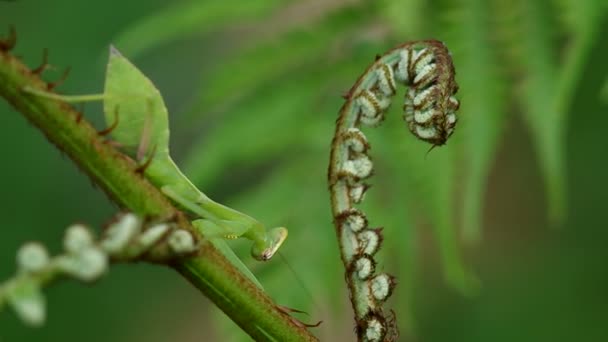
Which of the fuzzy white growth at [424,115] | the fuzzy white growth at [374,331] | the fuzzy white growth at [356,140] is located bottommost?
the fuzzy white growth at [374,331]

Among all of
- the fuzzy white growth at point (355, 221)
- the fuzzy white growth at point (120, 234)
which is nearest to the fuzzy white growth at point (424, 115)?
the fuzzy white growth at point (355, 221)

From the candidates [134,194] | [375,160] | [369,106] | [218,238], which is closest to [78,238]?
[134,194]

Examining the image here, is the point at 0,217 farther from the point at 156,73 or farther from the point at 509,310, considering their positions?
the point at 509,310

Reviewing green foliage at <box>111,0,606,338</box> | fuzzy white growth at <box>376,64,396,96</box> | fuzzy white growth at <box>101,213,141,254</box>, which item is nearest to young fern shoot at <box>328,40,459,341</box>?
fuzzy white growth at <box>376,64,396,96</box>

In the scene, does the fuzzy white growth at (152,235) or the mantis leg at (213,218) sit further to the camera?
the mantis leg at (213,218)

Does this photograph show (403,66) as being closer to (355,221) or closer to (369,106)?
(369,106)

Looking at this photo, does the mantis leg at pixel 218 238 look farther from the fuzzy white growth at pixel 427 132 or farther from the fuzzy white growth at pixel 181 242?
the fuzzy white growth at pixel 427 132
